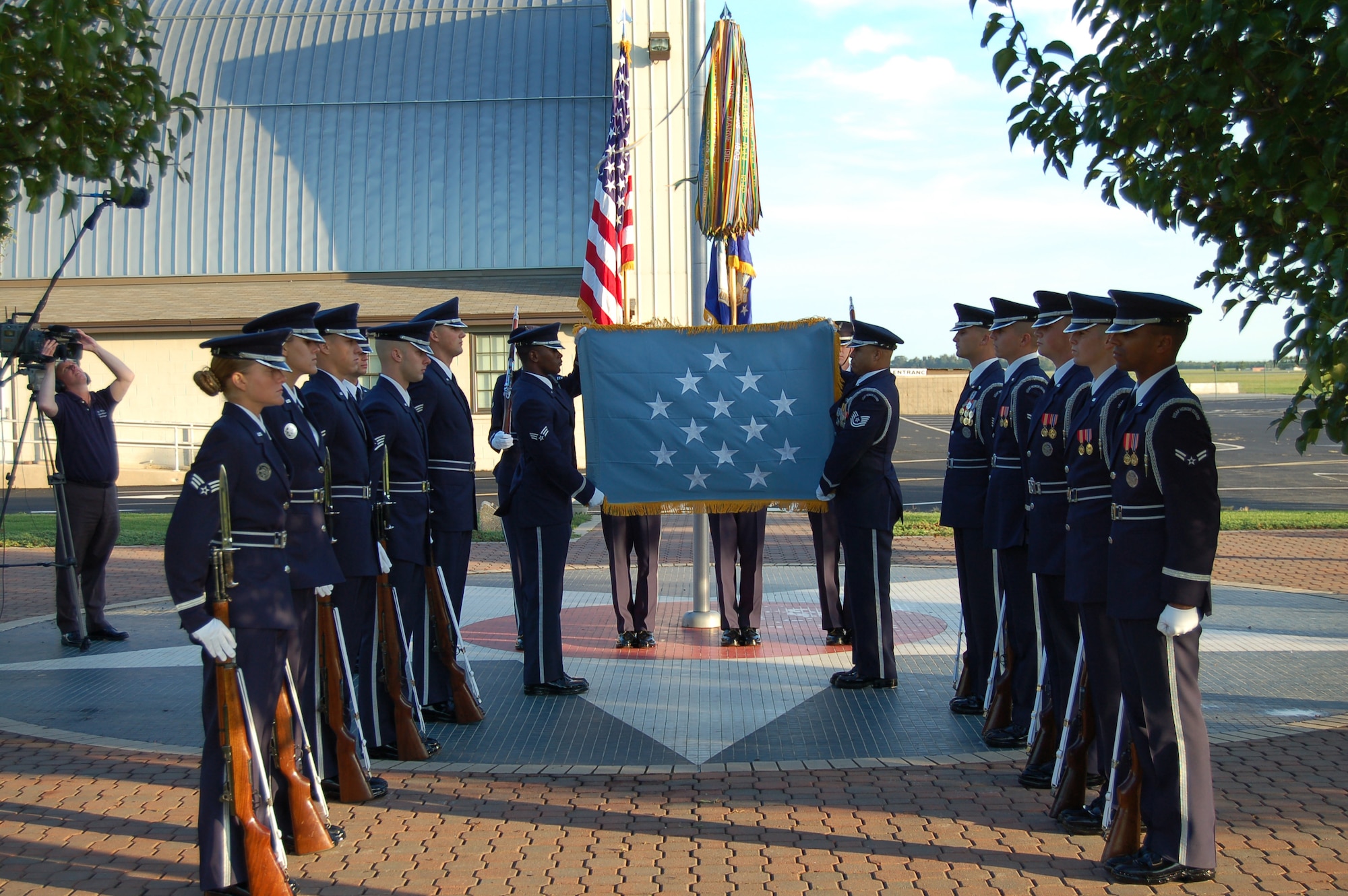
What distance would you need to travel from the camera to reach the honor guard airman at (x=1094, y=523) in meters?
4.86

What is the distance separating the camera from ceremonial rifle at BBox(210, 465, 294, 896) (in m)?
4.27

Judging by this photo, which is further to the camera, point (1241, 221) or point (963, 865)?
point (1241, 221)

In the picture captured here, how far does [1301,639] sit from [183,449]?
78.1 ft

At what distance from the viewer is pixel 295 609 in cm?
495

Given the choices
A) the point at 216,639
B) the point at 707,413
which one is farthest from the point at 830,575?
the point at 216,639

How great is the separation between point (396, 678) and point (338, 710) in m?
0.74

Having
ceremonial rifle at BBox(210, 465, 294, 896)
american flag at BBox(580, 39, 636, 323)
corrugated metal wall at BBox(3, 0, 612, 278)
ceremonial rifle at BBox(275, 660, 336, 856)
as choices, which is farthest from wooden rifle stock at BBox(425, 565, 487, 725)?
corrugated metal wall at BBox(3, 0, 612, 278)

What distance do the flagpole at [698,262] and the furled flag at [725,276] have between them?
3.4 inches

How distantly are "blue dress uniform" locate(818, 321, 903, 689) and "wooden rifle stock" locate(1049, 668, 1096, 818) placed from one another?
2289 millimetres

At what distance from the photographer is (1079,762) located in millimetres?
5051

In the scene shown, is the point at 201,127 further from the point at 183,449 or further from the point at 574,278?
the point at 574,278

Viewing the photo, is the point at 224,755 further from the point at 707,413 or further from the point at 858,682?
the point at 707,413

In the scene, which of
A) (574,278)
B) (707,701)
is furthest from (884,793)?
(574,278)

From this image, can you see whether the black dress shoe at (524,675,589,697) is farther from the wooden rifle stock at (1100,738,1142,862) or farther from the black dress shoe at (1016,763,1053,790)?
the wooden rifle stock at (1100,738,1142,862)
